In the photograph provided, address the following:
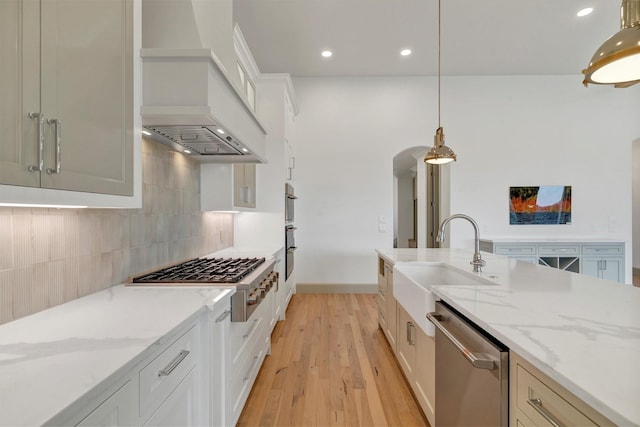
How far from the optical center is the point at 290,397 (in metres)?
2.13

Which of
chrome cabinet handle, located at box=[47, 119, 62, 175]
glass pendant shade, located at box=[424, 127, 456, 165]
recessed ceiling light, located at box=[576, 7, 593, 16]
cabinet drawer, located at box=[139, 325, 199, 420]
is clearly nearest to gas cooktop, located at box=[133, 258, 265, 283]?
cabinet drawer, located at box=[139, 325, 199, 420]

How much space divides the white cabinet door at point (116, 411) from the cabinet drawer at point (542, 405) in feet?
3.56

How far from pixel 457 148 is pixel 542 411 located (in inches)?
192

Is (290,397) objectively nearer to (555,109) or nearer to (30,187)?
(30,187)

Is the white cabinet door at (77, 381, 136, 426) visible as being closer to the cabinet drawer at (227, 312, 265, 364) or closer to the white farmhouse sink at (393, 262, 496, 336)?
the cabinet drawer at (227, 312, 265, 364)

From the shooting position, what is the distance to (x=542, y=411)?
0.82 m

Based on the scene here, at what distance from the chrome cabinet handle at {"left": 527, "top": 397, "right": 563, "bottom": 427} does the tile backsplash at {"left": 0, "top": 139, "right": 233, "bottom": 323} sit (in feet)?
5.45

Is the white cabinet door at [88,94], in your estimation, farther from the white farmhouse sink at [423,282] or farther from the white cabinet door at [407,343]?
the white cabinet door at [407,343]

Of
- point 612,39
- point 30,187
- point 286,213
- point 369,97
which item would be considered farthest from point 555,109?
point 30,187

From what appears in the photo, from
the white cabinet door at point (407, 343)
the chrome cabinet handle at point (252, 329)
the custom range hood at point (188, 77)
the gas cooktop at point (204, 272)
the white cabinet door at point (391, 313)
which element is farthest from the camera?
the white cabinet door at point (391, 313)

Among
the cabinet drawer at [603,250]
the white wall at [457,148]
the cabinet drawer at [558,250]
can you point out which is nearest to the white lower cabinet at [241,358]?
the white wall at [457,148]

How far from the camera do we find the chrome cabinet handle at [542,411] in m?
0.77

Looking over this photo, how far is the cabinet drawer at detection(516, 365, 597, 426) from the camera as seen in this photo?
0.72 metres

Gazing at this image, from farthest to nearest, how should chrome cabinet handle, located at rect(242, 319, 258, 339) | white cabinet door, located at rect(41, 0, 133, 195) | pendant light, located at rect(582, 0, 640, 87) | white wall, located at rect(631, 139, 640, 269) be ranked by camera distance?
white wall, located at rect(631, 139, 640, 269), chrome cabinet handle, located at rect(242, 319, 258, 339), pendant light, located at rect(582, 0, 640, 87), white cabinet door, located at rect(41, 0, 133, 195)
